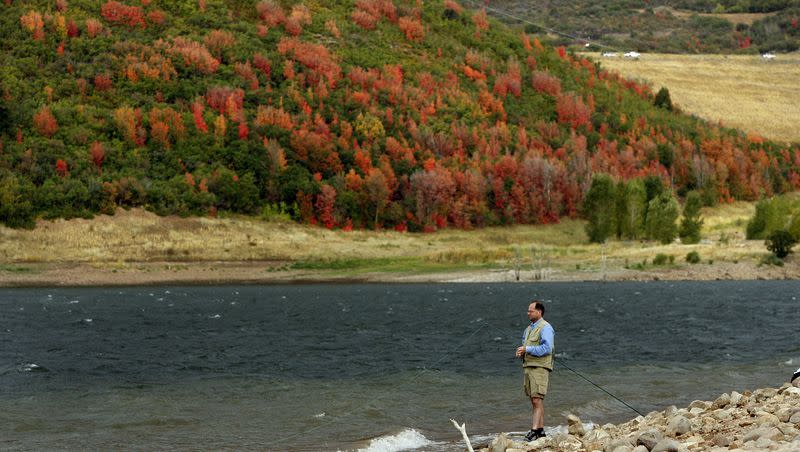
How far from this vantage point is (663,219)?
9469 cm

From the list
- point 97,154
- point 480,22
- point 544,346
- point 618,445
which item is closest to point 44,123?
point 97,154

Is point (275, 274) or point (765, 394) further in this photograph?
point (275, 274)

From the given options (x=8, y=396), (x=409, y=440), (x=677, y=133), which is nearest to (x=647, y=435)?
(x=409, y=440)

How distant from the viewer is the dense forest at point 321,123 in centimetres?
10450

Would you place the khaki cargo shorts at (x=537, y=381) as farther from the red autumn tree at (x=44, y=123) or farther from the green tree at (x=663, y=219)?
the red autumn tree at (x=44, y=123)

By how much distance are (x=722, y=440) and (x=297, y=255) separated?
79125mm

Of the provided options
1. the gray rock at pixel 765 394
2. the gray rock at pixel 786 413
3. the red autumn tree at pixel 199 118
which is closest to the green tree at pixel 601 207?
the red autumn tree at pixel 199 118

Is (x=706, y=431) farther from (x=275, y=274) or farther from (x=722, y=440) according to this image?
(x=275, y=274)

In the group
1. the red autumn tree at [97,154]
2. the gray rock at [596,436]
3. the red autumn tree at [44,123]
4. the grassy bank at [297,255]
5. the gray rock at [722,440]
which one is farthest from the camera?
the red autumn tree at [44,123]

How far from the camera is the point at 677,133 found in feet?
468

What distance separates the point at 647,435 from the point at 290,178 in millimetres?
93877

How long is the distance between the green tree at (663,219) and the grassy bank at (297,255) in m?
1.11

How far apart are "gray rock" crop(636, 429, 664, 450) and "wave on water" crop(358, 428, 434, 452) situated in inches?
244

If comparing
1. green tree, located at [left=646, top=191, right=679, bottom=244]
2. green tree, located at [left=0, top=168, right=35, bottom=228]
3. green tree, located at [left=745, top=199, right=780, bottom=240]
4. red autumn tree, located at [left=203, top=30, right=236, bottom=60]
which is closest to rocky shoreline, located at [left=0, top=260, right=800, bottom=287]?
green tree, located at [left=0, top=168, right=35, bottom=228]
